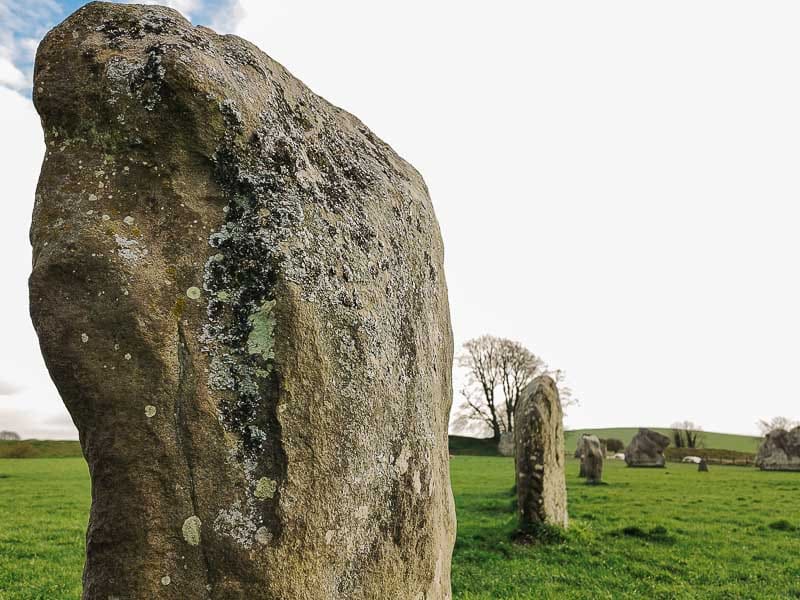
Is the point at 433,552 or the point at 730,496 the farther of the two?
the point at 730,496

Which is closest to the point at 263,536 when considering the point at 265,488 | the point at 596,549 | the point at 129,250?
the point at 265,488

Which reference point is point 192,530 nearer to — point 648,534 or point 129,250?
point 129,250

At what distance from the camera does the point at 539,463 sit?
32.8 ft

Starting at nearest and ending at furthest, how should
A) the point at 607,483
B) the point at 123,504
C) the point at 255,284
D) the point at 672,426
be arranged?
the point at 123,504, the point at 255,284, the point at 607,483, the point at 672,426

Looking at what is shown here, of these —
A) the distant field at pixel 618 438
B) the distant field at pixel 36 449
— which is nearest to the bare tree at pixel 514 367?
the distant field at pixel 618 438

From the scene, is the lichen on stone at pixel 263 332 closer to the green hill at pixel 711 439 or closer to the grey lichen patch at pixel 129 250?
the grey lichen patch at pixel 129 250

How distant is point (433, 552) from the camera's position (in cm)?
383

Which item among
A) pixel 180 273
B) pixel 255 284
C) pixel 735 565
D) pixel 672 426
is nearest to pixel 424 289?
pixel 255 284

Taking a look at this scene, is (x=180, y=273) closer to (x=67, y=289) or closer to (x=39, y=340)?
(x=67, y=289)

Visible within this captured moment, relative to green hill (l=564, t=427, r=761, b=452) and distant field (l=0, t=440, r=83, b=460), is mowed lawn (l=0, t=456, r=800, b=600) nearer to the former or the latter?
distant field (l=0, t=440, r=83, b=460)

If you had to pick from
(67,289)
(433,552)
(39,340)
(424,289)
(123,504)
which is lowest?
(433,552)

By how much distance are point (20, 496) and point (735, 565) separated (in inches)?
630

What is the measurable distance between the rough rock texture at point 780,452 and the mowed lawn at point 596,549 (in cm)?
1435

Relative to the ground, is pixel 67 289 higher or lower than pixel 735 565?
higher
